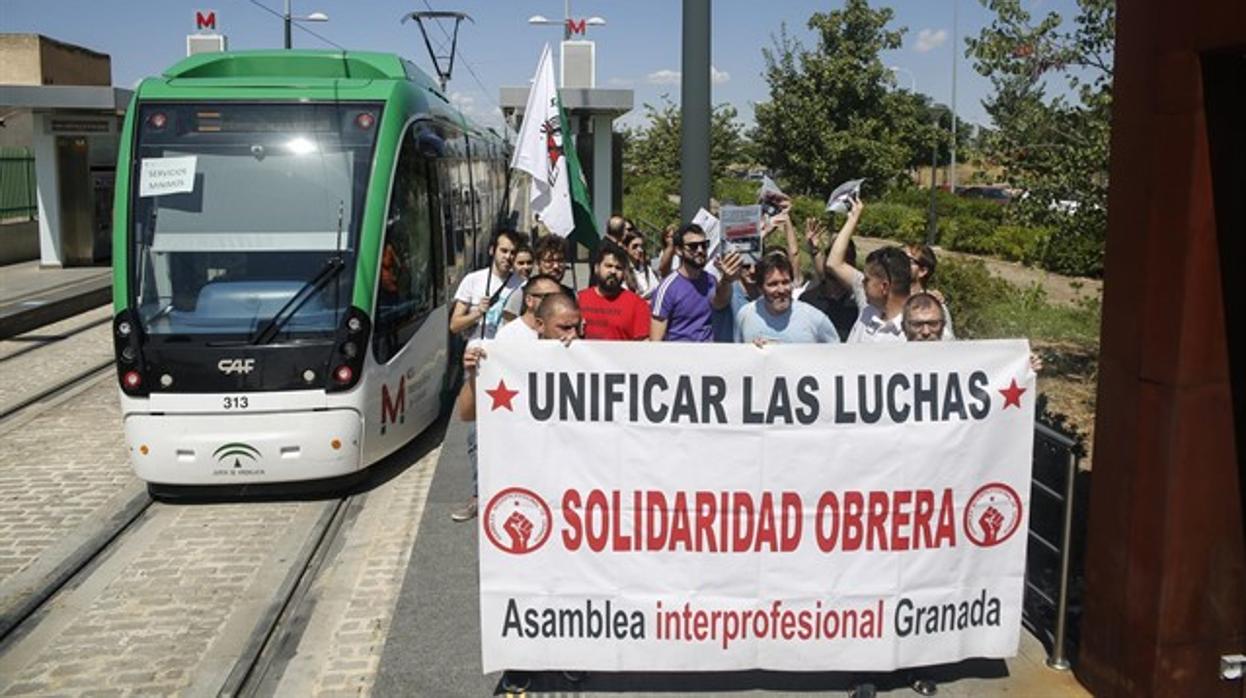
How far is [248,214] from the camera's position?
7.83 metres

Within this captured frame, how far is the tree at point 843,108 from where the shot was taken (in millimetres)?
24625

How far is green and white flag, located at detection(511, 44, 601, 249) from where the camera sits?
8.41 meters

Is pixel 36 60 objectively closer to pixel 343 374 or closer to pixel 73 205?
pixel 73 205

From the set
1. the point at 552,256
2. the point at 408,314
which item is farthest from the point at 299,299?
the point at 552,256

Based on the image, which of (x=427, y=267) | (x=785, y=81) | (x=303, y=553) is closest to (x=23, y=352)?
(x=427, y=267)

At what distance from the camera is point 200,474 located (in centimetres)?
746

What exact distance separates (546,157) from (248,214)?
7.17 ft

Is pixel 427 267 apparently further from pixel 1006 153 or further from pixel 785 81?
pixel 785 81

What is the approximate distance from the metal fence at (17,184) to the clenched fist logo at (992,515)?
2489 centimetres

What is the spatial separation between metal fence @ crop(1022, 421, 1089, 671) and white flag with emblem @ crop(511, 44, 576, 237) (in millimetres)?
4036

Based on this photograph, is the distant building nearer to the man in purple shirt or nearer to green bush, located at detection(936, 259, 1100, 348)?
green bush, located at detection(936, 259, 1100, 348)

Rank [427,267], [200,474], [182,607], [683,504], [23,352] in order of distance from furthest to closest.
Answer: [23,352] → [427,267] → [200,474] → [182,607] → [683,504]

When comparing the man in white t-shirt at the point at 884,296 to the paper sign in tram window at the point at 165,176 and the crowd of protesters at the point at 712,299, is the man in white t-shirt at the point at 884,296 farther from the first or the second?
the paper sign in tram window at the point at 165,176

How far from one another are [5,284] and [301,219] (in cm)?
1549
